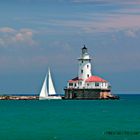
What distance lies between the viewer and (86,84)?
509ft

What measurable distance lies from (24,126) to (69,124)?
576 centimetres

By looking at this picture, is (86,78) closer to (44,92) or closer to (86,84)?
(86,84)

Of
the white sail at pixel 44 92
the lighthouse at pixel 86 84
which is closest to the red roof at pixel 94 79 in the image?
the lighthouse at pixel 86 84

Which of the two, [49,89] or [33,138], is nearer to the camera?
[33,138]

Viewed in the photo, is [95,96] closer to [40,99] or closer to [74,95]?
[74,95]

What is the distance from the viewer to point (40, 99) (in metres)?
176

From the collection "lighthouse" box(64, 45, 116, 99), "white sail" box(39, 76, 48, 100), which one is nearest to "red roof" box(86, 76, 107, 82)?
"lighthouse" box(64, 45, 116, 99)

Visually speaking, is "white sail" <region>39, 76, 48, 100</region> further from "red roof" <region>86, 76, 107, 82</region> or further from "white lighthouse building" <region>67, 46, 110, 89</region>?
"red roof" <region>86, 76, 107, 82</region>

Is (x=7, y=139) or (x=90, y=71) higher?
(x=90, y=71)

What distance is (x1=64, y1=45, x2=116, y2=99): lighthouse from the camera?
155000 millimetres

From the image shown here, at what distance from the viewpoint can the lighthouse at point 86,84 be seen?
155000mm

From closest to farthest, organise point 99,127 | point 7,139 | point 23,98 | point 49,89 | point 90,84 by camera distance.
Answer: point 7,139, point 99,127, point 90,84, point 49,89, point 23,98

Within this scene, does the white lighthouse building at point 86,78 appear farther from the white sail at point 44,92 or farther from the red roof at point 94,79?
the white sail at point 44,92

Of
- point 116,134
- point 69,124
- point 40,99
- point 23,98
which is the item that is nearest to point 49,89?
point 40,99
